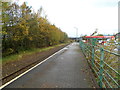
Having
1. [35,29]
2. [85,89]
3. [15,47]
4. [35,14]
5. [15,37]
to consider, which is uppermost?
[35,14]

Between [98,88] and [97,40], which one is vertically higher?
[97,40]

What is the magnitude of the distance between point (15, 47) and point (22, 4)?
507cm

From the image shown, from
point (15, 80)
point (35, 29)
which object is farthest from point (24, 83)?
point (35, 29)

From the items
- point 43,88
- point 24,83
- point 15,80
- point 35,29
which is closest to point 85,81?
point 43,88

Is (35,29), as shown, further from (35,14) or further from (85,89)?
(85,89)

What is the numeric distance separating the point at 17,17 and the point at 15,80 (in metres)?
8.72

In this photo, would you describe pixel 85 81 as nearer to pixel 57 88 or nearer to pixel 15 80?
pixel 57 88

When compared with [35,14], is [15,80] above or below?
below

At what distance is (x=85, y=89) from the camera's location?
381 centimetres

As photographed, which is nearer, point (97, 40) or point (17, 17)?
point (97, 40)

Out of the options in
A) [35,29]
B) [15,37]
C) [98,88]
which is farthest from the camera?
[35,29]

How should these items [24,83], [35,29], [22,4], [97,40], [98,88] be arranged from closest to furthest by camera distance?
[98,88], [24,83], [97,40], [22,4], [35,29]

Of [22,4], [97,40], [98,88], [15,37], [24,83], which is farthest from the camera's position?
[22,4]

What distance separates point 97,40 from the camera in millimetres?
6578
